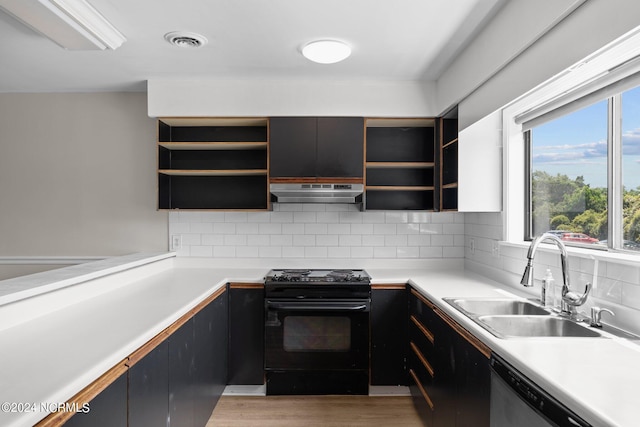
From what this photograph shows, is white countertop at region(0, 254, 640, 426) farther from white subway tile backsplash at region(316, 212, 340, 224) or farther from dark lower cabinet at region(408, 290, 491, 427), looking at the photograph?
white subway tile backsplash at region(316, 212, 340, 224)

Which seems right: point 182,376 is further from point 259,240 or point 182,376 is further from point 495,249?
point 495,249

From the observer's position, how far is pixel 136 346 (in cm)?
142

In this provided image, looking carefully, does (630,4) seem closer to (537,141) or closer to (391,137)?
(537,141)

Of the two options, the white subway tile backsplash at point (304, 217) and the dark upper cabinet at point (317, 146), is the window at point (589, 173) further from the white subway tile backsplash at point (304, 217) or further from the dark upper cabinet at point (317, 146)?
the white subway tile backsplash at point (304, 217)

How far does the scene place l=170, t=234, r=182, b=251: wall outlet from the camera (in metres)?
3.40

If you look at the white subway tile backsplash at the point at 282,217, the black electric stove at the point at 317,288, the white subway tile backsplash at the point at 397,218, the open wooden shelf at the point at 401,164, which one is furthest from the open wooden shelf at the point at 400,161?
the black electric stove at the point at 317,288

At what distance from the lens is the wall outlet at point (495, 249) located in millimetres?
2758

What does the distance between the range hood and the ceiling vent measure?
1.11 meters

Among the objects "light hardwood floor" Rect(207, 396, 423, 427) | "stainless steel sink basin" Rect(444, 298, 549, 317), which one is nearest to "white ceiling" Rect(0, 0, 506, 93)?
"stainless steel sink basin" Rect(444, 298, 549, 317)

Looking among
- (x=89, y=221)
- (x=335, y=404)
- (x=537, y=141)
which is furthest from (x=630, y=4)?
(x=89, y=221)

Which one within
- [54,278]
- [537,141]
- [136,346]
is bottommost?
[136,346]

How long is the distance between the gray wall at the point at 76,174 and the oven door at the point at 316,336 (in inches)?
57.0

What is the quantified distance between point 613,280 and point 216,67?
2684 mm

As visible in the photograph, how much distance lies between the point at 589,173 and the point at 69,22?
2851 millimetres
